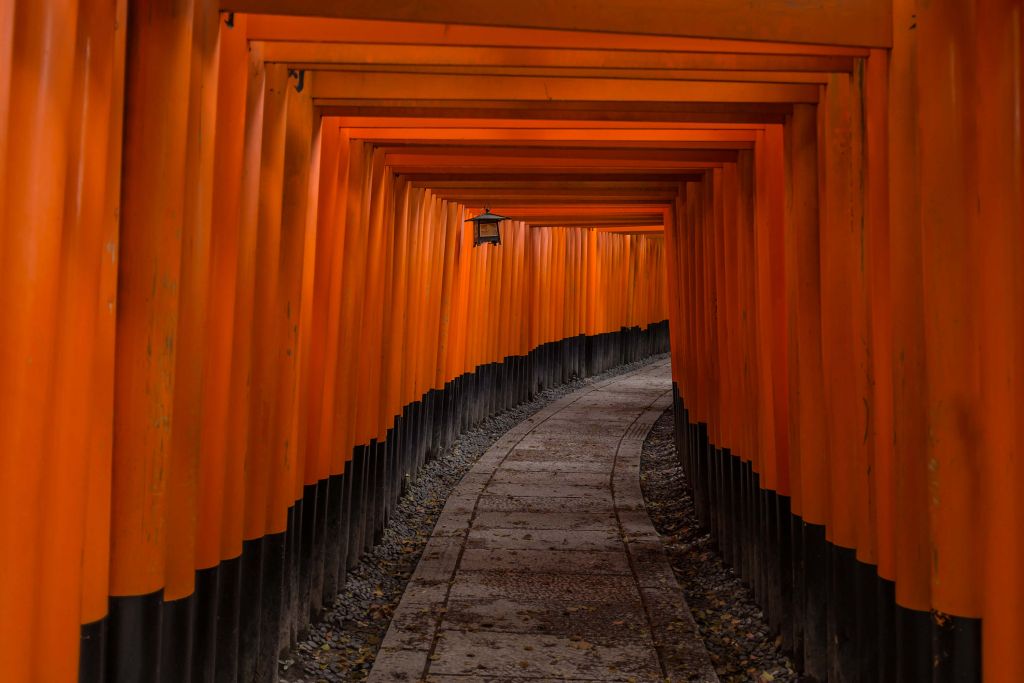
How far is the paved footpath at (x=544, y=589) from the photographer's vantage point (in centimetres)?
539

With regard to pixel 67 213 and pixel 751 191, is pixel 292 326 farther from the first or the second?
pixel 751 191

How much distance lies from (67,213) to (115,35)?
23.6 inches

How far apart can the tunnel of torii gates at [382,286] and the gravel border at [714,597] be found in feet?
0.63

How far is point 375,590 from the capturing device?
7.10 meters

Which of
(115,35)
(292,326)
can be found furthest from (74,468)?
(292,326)

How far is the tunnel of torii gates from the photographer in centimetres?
257

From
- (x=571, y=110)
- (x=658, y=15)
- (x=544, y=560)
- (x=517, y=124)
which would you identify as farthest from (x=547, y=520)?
(x=658, y=15)

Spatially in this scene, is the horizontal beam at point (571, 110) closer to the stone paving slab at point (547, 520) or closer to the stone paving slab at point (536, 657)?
the stone paving slab at point (536, 657)

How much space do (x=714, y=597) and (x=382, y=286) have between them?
360cm

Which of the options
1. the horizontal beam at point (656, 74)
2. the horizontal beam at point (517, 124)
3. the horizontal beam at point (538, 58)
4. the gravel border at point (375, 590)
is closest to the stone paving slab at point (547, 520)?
the gravel border at point (375, 590)

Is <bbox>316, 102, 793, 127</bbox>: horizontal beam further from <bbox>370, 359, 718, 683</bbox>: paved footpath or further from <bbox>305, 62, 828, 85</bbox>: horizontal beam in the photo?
<bbox>370, 359, 718, 683</bbox>: paved footpath

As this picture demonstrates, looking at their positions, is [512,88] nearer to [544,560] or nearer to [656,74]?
[656,74]

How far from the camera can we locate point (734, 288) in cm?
707

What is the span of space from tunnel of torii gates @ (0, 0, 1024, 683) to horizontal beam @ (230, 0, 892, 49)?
0.01m
